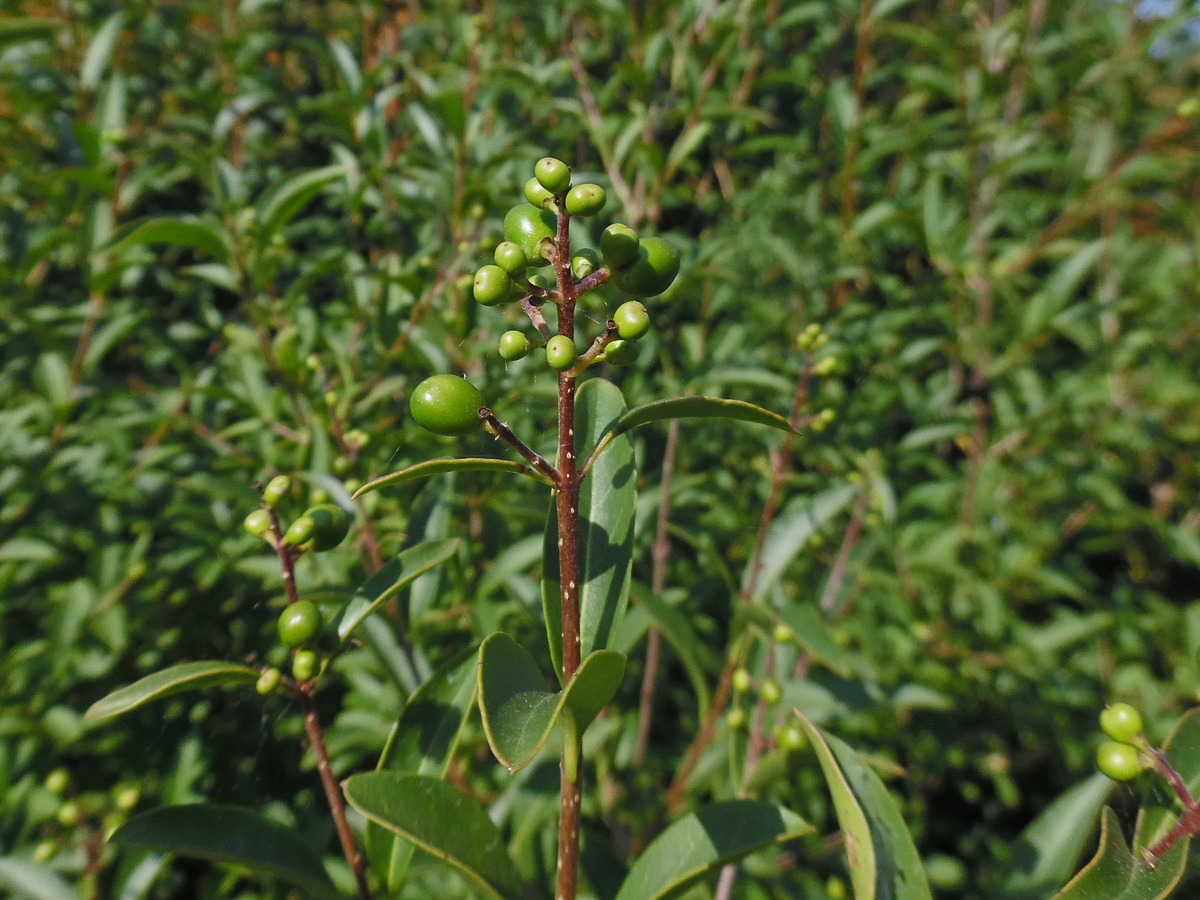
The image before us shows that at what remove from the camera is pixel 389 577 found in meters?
1.08

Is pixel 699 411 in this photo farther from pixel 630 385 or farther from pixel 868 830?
pixel 630 385

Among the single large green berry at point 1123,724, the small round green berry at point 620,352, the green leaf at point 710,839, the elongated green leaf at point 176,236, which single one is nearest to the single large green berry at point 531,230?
the small round green berry at point 620,352

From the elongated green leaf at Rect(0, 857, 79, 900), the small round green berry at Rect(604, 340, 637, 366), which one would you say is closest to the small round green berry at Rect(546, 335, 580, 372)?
the small round green berry at Rect(604, 340, 637, 366)

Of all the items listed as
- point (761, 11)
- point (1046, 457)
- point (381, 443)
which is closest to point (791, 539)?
point (381, 443)

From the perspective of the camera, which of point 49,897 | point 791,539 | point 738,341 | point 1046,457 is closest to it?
point 49,897

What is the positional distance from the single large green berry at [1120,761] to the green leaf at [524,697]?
0.65 m

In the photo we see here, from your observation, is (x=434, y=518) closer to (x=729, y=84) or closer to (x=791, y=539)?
(x=791, y=539)

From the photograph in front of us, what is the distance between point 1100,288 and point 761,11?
2.11 metres

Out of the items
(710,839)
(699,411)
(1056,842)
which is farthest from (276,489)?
(1056,842)

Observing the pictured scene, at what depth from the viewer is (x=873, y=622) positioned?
2.70m

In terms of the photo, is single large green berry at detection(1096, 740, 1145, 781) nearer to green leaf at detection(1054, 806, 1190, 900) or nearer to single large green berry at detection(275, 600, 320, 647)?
green leaf at detection(1054, 806, 1190, 900)

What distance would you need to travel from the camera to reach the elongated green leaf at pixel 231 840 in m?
0.94

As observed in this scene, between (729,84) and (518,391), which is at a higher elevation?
(729,84)

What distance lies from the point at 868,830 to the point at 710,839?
27cm
